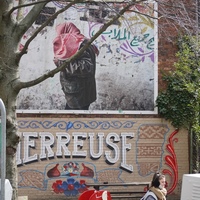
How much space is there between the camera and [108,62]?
14.4m

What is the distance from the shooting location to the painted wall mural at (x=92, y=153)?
13891mm

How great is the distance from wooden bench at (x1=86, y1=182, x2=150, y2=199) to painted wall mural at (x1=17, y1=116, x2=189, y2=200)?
0.22 meters

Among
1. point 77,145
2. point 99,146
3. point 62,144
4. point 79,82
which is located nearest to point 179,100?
point 99,146

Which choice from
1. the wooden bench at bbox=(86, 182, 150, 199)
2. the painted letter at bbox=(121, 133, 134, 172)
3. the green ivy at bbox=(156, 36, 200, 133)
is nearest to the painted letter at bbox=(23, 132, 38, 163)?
the wooden bench at bbox=(86, 182, 150, 199)

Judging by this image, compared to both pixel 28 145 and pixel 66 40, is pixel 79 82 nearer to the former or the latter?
pixel 66 40

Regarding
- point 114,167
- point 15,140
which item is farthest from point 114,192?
point 15,140

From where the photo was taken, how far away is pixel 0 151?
5434mm

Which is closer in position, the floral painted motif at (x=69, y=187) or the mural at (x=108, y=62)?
the floral painted motif at (x=69, y=187)

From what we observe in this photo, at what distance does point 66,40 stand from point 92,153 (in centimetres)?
311

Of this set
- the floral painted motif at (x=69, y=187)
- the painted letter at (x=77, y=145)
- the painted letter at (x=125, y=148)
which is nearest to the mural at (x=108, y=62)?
the painted letter at (x=125, y=148)

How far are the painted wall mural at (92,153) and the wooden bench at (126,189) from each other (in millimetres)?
221

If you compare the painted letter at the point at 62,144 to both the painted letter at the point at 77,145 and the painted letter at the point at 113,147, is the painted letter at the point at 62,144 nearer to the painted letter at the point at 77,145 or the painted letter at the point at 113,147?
the painted letter at the point at 77,145

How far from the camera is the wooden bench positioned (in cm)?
1327

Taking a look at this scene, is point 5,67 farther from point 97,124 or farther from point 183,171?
point 183,171
